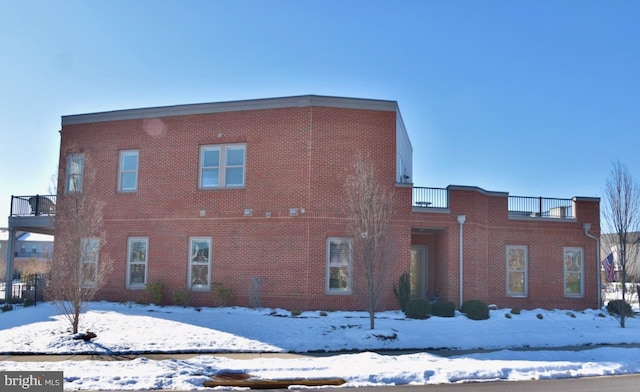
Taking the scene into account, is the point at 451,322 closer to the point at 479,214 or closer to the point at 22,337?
the point at 479,214

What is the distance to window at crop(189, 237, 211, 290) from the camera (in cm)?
1925

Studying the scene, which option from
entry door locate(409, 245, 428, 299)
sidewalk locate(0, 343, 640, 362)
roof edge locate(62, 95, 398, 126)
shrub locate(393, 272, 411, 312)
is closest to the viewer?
sidewalk locate(0, 343, 640, 362)

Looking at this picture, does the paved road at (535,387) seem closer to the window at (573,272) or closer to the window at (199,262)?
the window at (199,262)

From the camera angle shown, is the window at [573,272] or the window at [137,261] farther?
the window at [573,272]

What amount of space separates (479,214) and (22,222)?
1822cm

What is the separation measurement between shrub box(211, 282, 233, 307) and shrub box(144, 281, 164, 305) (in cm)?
190

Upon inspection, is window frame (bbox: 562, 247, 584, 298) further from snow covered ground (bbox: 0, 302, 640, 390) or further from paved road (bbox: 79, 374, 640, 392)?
paved road (bbox: 79, 374, 640, 392)

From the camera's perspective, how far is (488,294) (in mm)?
20516

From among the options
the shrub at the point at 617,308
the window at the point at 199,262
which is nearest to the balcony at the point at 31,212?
the window at the point at 199,262

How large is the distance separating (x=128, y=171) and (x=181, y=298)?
18.4 ft

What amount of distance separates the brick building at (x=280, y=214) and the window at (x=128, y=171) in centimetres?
4

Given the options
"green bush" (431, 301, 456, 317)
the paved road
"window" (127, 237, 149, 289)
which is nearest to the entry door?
"green bush" (431, 301, 456, 317)

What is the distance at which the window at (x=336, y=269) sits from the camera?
1847 cm

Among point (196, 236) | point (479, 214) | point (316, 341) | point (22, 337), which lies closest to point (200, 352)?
point (316, 341)
